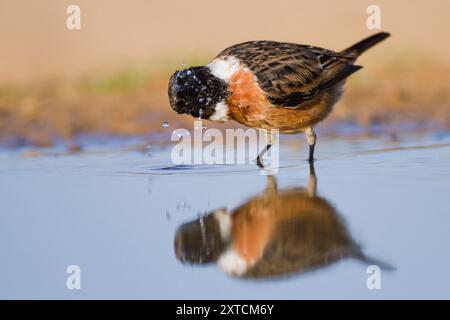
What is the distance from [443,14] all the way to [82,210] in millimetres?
9795

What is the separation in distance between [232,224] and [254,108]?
2532 mm

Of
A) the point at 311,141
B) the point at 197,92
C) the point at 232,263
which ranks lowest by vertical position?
the point at 232,263

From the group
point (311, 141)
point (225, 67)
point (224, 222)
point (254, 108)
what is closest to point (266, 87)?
point (254, 108)

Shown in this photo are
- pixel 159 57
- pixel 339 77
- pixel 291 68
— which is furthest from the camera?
pixel 159 57

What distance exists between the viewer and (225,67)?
820cm

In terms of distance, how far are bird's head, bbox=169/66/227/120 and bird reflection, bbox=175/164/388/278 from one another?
1691 millimetres

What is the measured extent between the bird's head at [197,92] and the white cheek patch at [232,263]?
9.40ft

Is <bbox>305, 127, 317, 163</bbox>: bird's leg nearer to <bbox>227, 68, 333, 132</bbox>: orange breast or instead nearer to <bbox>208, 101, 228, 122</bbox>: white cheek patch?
<bbox>227, 68, 333, 132</bbox>: orange breast

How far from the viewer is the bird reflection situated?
4.88m

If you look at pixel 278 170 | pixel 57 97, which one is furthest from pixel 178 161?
pixel 57 97

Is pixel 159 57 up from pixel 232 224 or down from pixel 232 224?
up

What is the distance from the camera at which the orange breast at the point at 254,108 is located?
807 centimetres

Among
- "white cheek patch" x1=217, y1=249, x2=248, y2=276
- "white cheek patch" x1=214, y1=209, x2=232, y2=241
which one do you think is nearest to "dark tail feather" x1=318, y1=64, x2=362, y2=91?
"white cheek patch" x1=214, y1=209, x2=232, y2=241

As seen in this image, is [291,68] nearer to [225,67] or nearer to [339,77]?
[339,77]
